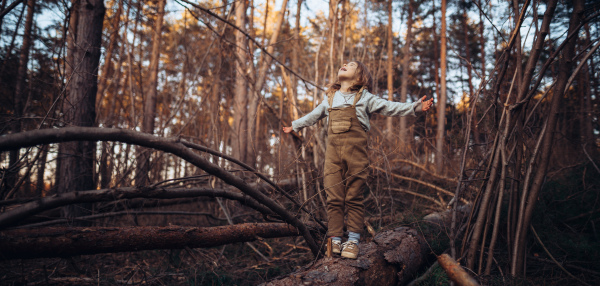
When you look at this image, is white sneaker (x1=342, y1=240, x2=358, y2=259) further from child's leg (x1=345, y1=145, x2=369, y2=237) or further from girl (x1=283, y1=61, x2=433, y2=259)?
child's leg (x1=345, y1=145, x2=369, y2=237)

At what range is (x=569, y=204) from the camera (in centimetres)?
401

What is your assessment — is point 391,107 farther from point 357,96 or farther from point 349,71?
point 349,71

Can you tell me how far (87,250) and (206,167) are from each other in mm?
1041

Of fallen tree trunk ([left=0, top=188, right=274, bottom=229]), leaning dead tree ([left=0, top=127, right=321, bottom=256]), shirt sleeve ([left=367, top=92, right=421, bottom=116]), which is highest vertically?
shirt sleeve ([left=367, top=92, right=421, bottom=116])

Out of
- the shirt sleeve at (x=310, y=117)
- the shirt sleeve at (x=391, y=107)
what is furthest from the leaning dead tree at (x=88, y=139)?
the shirt sleeve at (x=391, y=107)

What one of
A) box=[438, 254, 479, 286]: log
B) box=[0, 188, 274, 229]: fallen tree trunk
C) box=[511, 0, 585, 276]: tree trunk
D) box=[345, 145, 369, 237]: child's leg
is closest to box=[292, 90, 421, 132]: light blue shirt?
box=[345, 145, 369, 237]: child's leg

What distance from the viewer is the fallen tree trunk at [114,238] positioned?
178cm

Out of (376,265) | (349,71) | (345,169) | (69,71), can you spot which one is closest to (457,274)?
(376,265)

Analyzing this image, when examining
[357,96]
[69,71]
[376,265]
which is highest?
[69,71]

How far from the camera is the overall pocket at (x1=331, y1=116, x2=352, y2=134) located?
9.91 ft

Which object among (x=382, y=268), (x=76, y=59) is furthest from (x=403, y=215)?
(x=76, y=59)

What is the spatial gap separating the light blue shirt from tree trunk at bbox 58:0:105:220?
2.80 meters

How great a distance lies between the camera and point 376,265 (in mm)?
2453

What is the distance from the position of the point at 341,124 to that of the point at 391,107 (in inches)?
19.2
